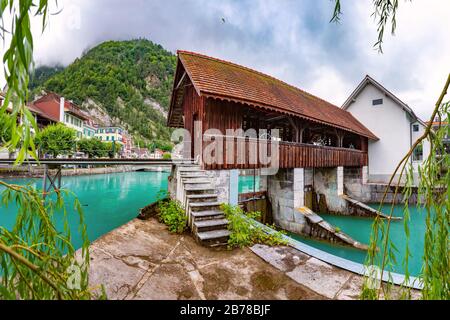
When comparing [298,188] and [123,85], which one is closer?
[298,188]

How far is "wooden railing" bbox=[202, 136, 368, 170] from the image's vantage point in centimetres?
703

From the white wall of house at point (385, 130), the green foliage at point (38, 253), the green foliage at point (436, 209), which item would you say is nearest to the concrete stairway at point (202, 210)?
the green foliage at point (38, 253)

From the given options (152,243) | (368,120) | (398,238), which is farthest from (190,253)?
(368,120)

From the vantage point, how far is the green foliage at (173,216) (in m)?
4.76

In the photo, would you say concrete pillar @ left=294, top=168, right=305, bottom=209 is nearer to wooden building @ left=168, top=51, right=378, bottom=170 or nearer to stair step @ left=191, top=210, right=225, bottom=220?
wooden building @ left=168, top=51, right=378, bottom=170

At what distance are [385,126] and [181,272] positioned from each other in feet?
65.1

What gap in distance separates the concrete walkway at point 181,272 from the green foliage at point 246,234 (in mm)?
227

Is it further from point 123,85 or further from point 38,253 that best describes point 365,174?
point 123,85

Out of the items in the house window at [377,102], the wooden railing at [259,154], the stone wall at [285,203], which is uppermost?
the house window at [377,102]

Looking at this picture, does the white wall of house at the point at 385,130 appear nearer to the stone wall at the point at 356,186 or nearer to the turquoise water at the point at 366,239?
the stone wall at the point at 356,186

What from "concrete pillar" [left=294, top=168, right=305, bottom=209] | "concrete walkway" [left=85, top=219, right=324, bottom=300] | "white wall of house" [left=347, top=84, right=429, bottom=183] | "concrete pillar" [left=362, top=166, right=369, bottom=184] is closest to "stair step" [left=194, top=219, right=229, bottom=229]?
"concrete walkway" [left=85, top=219, right=324, bottom=300]

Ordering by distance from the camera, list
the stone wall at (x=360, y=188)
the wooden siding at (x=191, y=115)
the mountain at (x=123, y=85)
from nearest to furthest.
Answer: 1. the wooden siding at (x=191, y=115)
2. the stone wall at (x=360, y=188)
3. the mountain at (x=123, y=85)

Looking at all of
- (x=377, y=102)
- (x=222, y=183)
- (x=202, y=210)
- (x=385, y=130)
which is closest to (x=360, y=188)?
(x=385, y=130)

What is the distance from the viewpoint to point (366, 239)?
9.24m
